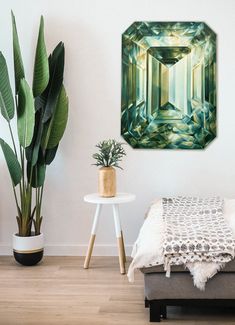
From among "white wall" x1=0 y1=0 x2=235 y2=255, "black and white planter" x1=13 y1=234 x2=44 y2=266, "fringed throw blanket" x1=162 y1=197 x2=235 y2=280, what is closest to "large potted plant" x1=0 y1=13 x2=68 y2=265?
"black and white planter" x1=13 y1=234 x2=44 y2=266

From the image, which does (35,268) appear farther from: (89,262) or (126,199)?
(126,199)

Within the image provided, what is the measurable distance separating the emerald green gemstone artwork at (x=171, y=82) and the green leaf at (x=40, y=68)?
2.22 ft

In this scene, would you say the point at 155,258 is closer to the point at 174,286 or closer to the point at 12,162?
the point at 174,286

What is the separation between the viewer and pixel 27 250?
153 inches

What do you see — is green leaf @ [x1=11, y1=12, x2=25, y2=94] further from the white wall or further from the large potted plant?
the white wall

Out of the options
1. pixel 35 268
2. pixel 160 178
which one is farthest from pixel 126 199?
pixel 35 268

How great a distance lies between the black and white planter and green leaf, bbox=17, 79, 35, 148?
2.33 ft

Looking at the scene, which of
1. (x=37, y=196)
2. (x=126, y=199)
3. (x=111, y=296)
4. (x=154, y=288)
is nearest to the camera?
(x=154, y=288)

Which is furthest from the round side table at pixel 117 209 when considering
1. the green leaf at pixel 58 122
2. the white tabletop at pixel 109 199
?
the green leaf at pixel 58 122

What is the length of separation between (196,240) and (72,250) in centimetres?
170

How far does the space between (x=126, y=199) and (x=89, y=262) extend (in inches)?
24.0

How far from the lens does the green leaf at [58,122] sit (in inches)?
154

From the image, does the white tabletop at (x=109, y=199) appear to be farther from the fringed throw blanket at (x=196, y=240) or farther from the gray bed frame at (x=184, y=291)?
the gray bed frame at (x=184, y=291)

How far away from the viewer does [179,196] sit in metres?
4.20
